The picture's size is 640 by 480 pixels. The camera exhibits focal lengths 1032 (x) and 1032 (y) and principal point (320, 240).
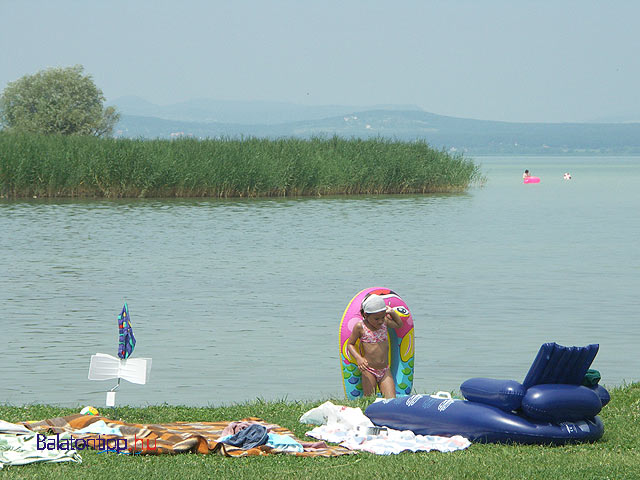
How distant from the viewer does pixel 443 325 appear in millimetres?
14320

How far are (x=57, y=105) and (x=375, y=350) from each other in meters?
73.5

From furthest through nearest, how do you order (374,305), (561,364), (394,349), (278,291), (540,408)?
1. (278,291)
2. (394,349)
3. (374,305)
4. (561,364)
5. (540,408)

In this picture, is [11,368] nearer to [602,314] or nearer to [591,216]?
[602,314]

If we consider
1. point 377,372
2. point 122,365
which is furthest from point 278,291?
point 122,365

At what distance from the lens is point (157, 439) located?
7.04m

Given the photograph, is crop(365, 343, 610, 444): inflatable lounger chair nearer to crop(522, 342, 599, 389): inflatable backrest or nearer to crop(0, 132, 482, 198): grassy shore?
crop(522, 342, 599, 389): inflatable backrest

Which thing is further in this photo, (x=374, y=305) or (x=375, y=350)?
(x=375, y=350)

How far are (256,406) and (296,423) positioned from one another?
752 millimetres

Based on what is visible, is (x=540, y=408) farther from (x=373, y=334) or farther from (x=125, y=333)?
(x=125, y=333)

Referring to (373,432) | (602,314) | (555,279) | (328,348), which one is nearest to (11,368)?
(328,348)

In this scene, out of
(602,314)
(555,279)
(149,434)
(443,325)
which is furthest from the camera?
(555,279)

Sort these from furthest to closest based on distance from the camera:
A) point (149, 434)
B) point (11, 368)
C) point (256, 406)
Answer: point (11, 368) < point (256, 406) < point (149, 434)

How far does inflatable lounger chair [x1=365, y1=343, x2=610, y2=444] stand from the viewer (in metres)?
7.23

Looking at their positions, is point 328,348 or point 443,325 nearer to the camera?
point 328,348
